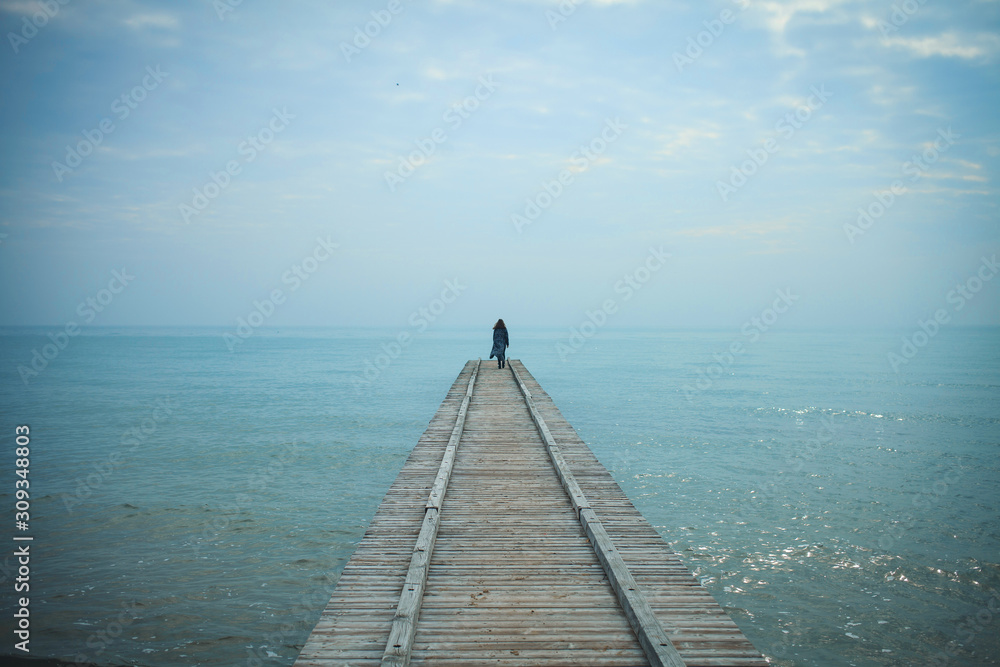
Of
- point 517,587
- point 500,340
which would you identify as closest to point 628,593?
point 517,587

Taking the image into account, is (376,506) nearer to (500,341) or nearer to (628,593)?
(628,593)

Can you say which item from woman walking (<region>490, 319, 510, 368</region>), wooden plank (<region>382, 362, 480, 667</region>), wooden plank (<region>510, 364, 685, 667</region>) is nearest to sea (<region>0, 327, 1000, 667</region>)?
wooden plank (<region>382, 362, 480, 667</region>)

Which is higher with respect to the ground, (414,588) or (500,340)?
(500,340)

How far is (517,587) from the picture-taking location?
5.52 metres

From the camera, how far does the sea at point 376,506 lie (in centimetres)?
714

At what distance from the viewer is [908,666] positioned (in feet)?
20.9

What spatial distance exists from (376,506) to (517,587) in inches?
298

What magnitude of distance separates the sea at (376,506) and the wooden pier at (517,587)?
6.65ft

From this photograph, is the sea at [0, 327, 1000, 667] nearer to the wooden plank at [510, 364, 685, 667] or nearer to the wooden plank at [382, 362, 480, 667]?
the wooden plank at [382, 362, 480, 667]

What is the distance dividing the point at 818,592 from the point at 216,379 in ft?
134

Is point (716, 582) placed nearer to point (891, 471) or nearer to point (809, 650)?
point (809, 650)

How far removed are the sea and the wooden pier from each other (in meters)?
2.03

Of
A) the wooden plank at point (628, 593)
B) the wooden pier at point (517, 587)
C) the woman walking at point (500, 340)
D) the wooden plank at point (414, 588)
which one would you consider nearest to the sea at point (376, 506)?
the wooden pier at point (517, 587)

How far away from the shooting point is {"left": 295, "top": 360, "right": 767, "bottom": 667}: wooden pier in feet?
14.4
